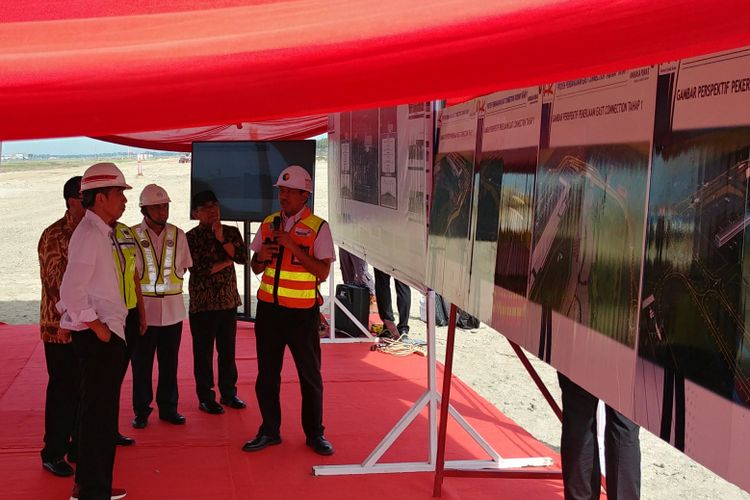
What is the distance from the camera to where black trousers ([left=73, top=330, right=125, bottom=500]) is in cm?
382

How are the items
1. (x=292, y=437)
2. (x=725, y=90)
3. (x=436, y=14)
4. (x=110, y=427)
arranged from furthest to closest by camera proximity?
(x=292, y=437) → (x=110, y=427) → (x=725, y=90) → (x=436, y=14)

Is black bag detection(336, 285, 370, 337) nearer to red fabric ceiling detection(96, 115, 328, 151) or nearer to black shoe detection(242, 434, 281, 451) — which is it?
red fabric ceiling detection(96, 115, 328, 151)

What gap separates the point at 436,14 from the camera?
5.42 ft

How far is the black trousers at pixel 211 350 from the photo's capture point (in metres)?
5.77

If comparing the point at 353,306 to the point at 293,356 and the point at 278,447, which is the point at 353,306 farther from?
the point at 293,356

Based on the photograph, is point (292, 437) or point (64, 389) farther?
point (292, 437)

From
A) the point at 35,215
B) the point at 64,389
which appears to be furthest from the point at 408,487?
the point at 35,215

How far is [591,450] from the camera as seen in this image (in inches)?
133

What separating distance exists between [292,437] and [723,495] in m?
2.58

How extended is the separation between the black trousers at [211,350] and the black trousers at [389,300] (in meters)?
2.89

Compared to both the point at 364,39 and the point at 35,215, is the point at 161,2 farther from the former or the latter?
the point at 35,215

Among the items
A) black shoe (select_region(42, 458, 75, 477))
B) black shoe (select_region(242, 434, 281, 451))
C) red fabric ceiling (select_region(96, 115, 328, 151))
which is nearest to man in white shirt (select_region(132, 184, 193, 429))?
black shoe (select_region(242, 434, 281, 451))

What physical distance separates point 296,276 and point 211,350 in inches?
52.4

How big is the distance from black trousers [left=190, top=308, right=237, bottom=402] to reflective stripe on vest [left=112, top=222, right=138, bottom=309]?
1.41 m
